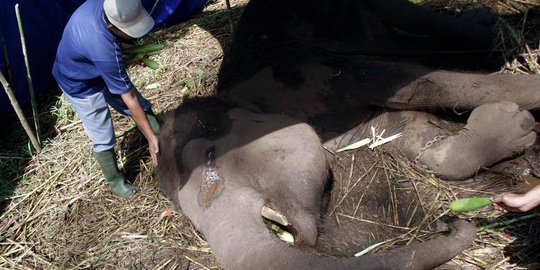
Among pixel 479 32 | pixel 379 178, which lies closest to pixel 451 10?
pixel 479 32

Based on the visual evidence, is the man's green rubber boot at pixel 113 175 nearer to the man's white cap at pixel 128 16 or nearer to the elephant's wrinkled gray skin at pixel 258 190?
the elephant's wrinkled gray skin at pixel 258 190

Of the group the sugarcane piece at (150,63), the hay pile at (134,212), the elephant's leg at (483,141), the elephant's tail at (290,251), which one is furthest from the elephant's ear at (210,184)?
the sugarcane piece at (150,63)

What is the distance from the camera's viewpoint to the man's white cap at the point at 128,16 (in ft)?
11.9

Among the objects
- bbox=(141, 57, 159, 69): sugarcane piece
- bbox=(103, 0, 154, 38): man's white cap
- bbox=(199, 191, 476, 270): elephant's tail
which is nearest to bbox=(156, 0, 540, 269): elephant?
bbox=(199, 191, 476, 270): elephant's tail

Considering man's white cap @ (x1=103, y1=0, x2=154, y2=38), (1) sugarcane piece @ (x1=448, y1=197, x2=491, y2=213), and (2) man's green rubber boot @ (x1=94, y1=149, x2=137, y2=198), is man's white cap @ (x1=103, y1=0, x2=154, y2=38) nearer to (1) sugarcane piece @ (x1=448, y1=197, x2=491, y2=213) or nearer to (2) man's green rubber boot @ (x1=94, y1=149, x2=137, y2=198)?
(2) man's green rubber boot @ (x1=94, y1=149, x2=137, y2=198)

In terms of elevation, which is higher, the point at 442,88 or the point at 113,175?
the point at 442,88

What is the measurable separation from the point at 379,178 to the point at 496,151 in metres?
0.82

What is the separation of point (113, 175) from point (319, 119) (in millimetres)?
1781

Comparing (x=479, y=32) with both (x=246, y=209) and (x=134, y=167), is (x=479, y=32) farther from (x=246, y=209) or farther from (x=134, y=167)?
(x=134, y=167)

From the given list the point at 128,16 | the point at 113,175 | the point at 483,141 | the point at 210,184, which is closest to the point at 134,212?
the point at 113,175

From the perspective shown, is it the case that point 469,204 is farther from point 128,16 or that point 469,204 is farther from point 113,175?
point 113,175

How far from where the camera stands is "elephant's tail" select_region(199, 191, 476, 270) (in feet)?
8.76

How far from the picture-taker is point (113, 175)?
14.9 feet

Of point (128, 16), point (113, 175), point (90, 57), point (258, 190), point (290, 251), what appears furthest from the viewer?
point (113, 175)
